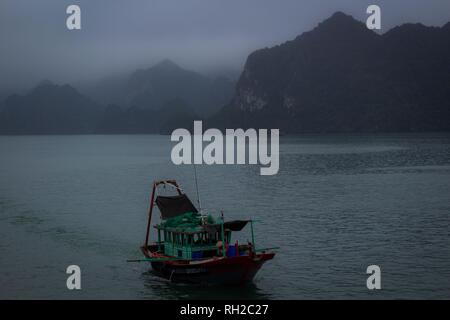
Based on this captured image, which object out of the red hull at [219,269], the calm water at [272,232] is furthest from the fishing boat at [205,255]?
the calm water at [272,232]

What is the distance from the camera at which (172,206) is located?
120 feet

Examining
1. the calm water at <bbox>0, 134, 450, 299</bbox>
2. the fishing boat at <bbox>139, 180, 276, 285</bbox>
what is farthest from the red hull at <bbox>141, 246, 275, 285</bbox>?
the calm water at <bbox>0, 134, 450, 299</bbox>

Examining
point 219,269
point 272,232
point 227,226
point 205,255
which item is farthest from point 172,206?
point 272,232

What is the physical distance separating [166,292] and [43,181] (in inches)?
2645

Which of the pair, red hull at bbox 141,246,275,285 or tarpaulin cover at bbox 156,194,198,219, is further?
tarpaulin cover at bbox 156,194,198,219

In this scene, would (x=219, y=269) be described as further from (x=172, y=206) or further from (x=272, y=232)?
(x=272, y=232)

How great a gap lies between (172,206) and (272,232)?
13.7m

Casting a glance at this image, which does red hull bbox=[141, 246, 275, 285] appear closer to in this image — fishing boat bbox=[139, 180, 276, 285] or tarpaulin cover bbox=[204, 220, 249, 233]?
fishing boat bbox=[139, 180, 276, 285]

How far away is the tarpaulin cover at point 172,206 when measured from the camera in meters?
36.4

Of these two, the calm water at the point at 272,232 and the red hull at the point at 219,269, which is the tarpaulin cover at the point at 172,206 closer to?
the red hull at the point at 219,269

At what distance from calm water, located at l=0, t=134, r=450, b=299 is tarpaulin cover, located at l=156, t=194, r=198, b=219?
Result: 146 inches

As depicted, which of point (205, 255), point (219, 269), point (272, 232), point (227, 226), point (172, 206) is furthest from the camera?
point (272, 232)

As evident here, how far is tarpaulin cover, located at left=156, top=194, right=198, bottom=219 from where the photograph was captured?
119ft
